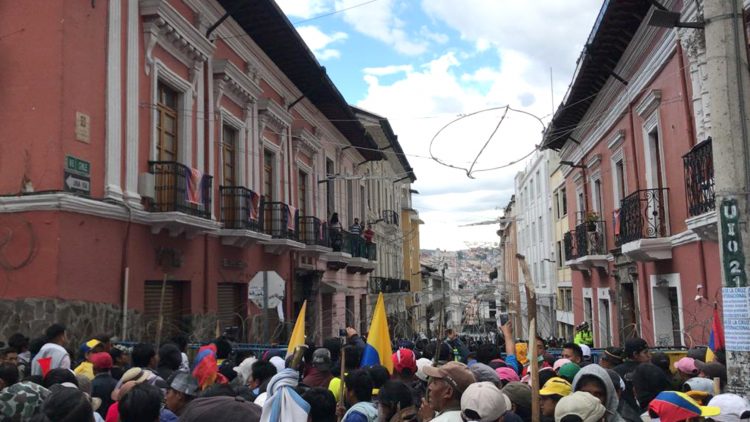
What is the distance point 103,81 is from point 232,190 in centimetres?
481

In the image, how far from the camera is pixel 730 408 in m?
3.99

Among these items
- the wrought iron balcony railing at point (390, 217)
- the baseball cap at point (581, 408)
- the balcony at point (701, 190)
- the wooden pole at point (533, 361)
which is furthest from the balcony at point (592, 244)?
the wrought iron balcony railing at point (390, 217)

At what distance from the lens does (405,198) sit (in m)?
48.4

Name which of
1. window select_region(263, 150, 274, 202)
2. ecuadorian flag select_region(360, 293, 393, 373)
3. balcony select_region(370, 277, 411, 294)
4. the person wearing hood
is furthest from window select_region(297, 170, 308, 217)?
the person wearing hood

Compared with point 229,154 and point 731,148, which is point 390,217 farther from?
point 731,148

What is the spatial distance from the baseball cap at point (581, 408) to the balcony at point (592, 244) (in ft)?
51.3

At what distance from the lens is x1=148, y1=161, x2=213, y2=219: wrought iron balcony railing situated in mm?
11211

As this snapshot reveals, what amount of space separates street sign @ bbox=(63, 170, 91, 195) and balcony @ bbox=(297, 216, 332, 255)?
10.2m

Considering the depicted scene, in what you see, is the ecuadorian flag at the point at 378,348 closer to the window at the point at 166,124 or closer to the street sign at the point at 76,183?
the street sign at the point at 76,183

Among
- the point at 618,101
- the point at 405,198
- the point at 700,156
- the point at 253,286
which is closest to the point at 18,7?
the point at 253,286

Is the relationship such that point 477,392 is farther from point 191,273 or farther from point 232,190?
point 232,190

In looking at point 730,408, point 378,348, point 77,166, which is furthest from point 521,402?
point 77,166

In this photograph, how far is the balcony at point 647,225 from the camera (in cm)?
1290

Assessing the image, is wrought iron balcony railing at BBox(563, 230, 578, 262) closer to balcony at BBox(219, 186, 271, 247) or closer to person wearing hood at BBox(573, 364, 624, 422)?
balcony at BBox(219, 186, 271, 247)
